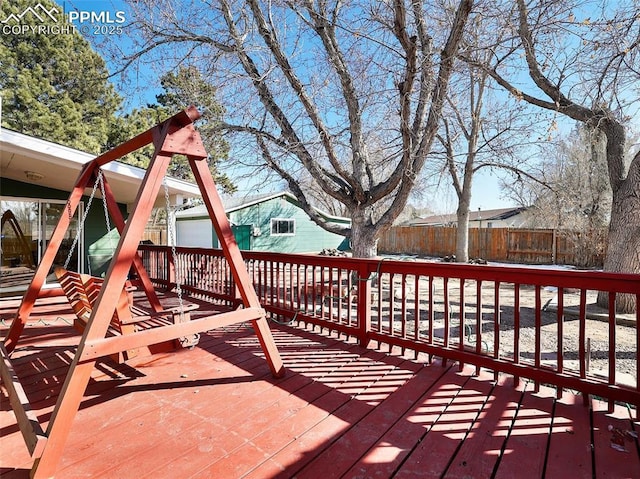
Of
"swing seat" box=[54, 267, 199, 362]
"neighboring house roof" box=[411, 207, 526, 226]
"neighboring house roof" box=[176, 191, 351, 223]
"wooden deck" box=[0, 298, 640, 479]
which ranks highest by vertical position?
"neighboring house roof" box=[411, 207, 526, 226]

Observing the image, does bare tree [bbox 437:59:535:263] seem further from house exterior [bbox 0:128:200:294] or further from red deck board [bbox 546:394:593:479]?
house exterior [bbox 0:128:200:294]

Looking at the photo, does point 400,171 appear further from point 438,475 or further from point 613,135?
point 613,135

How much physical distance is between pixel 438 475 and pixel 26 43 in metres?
19.1

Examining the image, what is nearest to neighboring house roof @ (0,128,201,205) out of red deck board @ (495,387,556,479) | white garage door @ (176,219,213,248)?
red deck board @ (495,387,556,479)

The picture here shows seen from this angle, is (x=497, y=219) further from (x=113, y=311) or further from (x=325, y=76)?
(x=113, y=311)

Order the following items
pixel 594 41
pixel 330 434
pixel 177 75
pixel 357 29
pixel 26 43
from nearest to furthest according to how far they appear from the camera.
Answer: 1. pixel 330 434
2. pixel 594 41
3. pixel 357 29
4. pixel 177 75
5. pixel 26 43

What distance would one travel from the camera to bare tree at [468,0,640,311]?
4.70 metres

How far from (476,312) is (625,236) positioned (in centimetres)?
635

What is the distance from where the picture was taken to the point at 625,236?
6777 millimetres

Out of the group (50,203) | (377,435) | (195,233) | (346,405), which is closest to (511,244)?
(195,233)

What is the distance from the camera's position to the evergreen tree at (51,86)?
1289 centimetres

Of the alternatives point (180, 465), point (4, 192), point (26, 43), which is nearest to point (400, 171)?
point (180, 465)

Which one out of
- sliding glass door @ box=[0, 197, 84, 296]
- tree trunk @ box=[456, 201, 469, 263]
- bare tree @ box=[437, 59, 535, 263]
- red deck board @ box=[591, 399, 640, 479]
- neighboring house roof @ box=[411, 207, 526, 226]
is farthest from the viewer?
neighboring house roof @ box=[411, 207, 526, 226]

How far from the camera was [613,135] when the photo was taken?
22.8 feet
